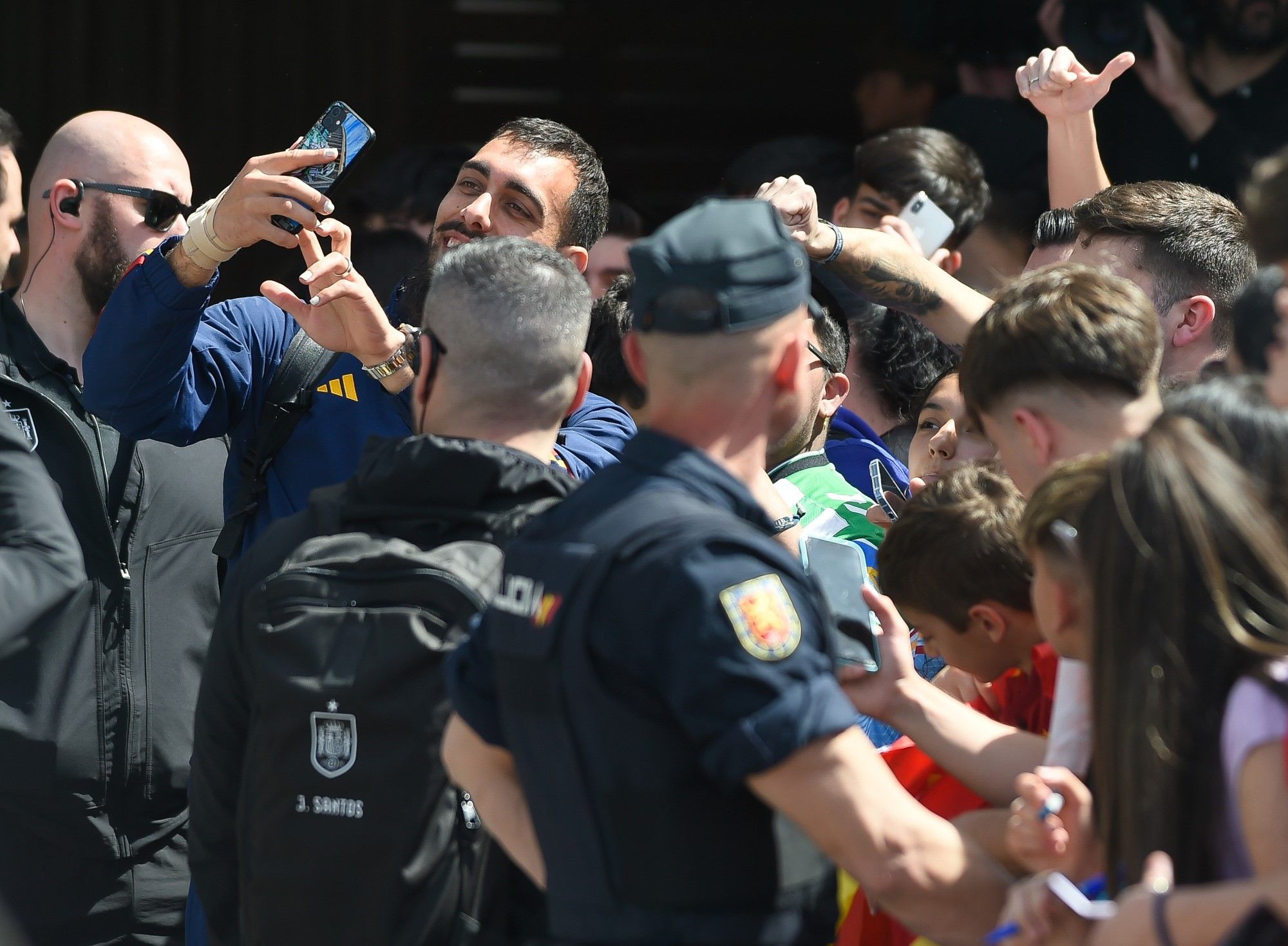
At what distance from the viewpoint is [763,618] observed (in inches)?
60.6

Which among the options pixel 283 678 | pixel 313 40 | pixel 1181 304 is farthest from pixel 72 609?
pixel 313 40

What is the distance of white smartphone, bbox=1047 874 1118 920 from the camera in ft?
4.77

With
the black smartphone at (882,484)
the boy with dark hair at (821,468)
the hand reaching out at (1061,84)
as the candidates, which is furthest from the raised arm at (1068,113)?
the black smartphone at (882,484)

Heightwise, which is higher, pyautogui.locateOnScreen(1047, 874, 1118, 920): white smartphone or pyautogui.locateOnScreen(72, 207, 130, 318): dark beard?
pyautogui.locateOnScreen(72, 207, 130, 318): dark beard

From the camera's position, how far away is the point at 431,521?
6.99 ft

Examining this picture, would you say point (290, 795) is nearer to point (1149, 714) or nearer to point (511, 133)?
point (1149, 714)

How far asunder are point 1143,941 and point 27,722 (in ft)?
7.94

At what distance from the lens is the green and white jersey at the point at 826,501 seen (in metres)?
2.83

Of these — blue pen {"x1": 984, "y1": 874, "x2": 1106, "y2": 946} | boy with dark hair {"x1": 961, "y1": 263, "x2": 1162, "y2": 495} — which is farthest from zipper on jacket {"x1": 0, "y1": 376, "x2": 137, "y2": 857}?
blue pen {"x1": 984, "y1": 874, "x2": 1106, "y2": 946}

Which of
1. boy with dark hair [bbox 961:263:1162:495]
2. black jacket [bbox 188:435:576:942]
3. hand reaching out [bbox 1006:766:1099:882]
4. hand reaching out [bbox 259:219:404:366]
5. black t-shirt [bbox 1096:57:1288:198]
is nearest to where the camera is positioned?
hand reaching out [bbox 1006:766:1099:882]

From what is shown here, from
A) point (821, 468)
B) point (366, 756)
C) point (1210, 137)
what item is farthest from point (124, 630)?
point (1210, 137)

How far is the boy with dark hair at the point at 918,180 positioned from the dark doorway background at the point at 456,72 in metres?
1.22

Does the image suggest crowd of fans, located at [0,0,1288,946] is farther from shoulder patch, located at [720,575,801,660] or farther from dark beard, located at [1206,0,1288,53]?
dark beard, located at [1206,0,1288,53]

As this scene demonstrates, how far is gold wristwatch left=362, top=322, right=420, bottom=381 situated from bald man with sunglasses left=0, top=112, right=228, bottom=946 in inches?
31.7
